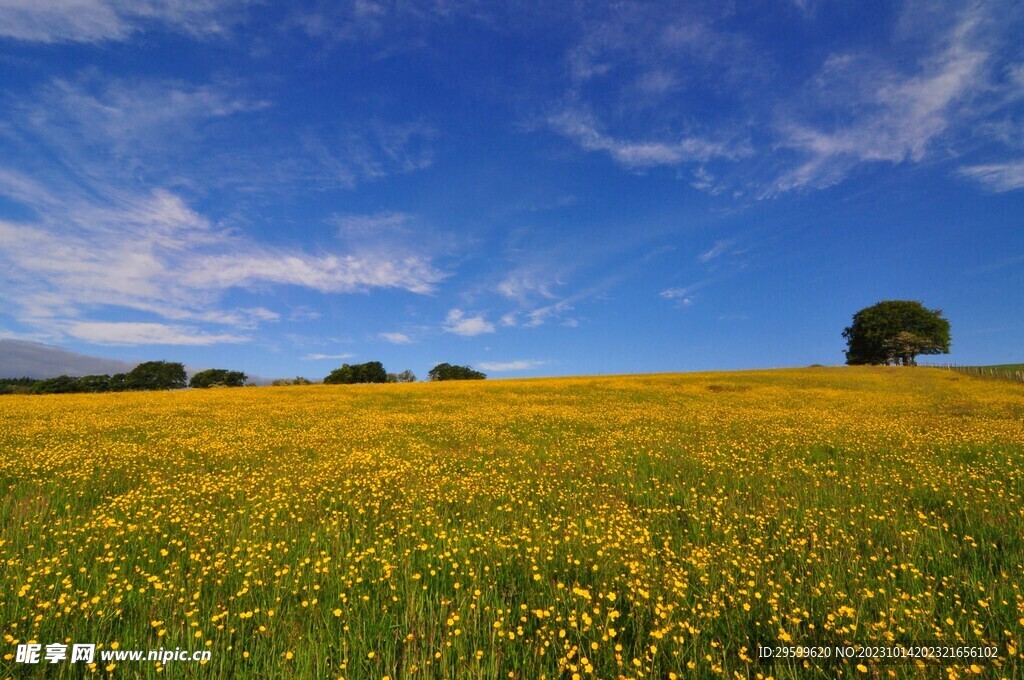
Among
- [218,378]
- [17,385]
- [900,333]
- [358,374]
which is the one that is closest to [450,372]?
[358,374]

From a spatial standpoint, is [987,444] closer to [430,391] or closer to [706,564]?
[706,564]

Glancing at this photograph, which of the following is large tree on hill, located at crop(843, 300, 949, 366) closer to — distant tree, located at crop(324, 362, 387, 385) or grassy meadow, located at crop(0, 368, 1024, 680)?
grassy meadow, located at crop(0, 368, 1024, 680)

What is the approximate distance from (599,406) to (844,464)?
53.0ft

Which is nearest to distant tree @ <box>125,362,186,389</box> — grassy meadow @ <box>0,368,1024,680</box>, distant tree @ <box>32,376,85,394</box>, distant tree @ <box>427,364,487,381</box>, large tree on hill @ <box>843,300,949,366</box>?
distant tree @ <box>32,376,85,394</box>

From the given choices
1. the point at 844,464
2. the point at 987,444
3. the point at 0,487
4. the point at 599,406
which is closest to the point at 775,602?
the point at 844,464

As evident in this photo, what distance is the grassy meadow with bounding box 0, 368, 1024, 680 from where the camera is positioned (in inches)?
157

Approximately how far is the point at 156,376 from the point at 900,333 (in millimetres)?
145005

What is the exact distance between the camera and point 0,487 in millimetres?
9711

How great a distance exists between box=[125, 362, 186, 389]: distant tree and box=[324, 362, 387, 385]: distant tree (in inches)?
1109

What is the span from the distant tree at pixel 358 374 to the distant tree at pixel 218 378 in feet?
45.5

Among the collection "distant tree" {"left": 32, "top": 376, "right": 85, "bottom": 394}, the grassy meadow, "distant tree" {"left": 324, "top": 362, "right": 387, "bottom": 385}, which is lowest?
the grassy meadow

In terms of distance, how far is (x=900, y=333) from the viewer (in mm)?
81875

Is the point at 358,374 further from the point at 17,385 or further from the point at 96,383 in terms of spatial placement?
the point at 17,385

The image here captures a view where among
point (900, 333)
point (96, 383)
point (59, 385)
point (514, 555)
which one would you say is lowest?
point (514, 555)
